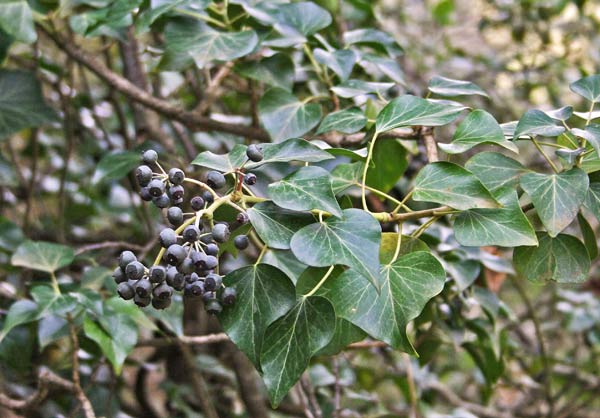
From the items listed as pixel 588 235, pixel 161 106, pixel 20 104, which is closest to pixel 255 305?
pixel 588 235

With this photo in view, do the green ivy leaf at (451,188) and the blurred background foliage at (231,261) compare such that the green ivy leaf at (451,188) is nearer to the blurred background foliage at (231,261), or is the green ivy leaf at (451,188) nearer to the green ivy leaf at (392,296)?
the green ivy leaf at (392,296)

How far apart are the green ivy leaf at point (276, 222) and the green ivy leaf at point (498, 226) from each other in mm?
151

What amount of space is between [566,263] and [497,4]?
5.89 feet

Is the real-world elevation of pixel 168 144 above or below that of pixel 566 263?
below

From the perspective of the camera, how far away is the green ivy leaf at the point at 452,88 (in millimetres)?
874

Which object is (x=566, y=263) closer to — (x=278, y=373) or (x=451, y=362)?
(x=278, y=373)

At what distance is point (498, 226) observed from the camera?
0.67m

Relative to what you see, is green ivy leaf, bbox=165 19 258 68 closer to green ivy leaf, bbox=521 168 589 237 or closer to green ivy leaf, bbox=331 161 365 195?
green ivy leaf, bbox=331 161 365 195

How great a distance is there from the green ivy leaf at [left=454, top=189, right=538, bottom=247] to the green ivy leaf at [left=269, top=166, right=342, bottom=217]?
13 cm

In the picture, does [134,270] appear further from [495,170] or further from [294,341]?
[495,170]

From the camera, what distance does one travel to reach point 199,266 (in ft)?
2.01

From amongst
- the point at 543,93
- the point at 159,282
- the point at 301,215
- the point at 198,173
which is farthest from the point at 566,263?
the point at 543,93

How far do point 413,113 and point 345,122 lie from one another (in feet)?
0.38

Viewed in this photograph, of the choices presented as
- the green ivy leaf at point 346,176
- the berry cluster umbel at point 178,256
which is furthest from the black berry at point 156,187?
the green ivy leaf at point 346,176
